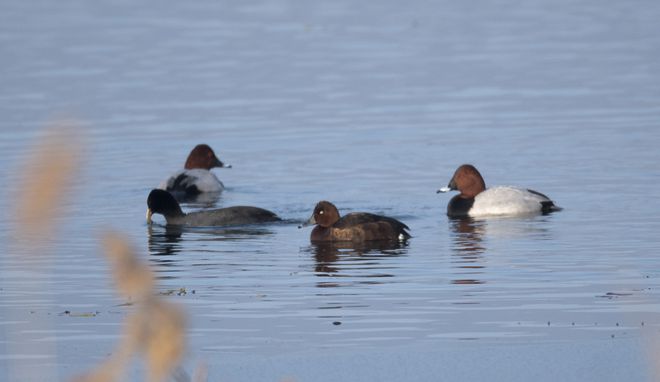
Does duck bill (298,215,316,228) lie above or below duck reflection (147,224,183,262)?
above

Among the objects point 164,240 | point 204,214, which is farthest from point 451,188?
point 164,240

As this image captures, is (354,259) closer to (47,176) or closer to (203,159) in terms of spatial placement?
(203,159)

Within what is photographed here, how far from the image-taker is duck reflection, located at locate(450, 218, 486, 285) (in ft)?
35.9

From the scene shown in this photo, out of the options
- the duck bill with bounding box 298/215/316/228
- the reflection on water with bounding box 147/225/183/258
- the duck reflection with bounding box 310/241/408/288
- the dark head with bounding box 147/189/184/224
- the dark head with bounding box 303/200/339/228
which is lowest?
the duck reflection with bounding box 310/241/408/288

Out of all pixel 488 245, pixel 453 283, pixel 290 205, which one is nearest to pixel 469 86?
pixel 290 205

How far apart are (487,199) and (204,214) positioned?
3.31m

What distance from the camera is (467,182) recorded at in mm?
15852

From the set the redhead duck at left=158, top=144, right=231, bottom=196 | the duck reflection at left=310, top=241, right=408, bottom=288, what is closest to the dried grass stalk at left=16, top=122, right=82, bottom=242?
A: the duck reflection at left=310, top=241, right=408, bottom=288

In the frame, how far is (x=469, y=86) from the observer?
82.4 ft

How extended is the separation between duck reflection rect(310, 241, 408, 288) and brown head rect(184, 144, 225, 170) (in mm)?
5157

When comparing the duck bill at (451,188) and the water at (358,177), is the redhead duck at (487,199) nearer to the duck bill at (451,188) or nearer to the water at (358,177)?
the duck bill at (451,188)

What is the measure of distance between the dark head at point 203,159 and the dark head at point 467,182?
394cm

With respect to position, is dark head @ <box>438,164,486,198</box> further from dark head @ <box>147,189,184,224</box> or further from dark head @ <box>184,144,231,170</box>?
dark head @ <box>184,144,231,170</box>

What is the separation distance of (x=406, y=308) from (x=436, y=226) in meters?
5.28
